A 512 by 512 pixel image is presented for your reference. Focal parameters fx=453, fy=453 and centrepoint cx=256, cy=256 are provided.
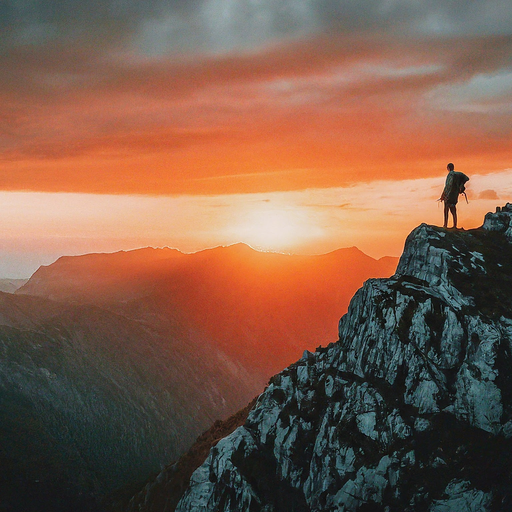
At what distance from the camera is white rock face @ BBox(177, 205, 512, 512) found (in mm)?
35500

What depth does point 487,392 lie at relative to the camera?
1433 inches

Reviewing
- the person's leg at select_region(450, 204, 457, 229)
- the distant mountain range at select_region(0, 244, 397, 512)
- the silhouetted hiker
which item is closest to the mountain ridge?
the person's leg at select_region(450, 204, 457, 229)

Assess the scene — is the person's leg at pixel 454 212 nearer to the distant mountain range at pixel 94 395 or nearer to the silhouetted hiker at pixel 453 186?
the silhouetted hiker at pixel 453 186

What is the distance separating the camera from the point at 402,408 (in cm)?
3856

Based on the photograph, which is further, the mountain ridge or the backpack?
the backpack

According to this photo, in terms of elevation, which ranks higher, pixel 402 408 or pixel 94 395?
pixel 402 408

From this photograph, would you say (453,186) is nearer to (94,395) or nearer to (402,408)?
(402,408)

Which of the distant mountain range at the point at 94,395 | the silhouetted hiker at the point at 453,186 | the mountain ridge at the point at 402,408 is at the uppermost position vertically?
the silhouetted hiker at the point at 453,186

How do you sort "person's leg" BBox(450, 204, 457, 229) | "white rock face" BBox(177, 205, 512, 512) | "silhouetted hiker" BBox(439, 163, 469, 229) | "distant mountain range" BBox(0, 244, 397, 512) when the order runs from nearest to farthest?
"white rock face" BBox(177, 205, 512, 512), "silhouetted hiker" BBox(439, 163, 469, 229), "person's leg" BBox(450, 204, 457, 229), "distant mountain range" BBox(0, 244, 397, 512)

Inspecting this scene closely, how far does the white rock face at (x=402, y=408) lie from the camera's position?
35500 millimetres

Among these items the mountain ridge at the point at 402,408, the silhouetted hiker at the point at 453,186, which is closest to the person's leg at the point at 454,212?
the silhouetted hiker at the point at 453,186

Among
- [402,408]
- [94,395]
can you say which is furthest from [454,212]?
[94,395]

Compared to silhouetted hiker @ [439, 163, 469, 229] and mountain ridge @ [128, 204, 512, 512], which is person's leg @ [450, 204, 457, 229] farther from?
mountain ridge @ [128, 204, 512, 512]

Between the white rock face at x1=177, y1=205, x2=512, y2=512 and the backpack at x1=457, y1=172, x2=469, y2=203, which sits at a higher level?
the backpack at x1=457, y1=172, x2=469, y2=203
